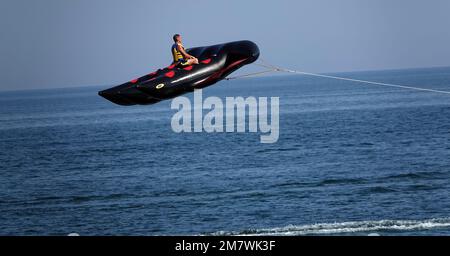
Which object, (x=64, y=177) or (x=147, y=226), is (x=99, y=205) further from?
(x=64, y=177)

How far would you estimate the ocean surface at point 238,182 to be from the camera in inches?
2468

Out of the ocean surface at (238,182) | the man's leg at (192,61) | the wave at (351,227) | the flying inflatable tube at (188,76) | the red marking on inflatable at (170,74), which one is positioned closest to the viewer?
the flying inflatable tube at (188,76)

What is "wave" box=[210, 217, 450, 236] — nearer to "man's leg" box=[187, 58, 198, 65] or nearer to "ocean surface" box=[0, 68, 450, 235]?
"ocean surface" box=[0, 68, 450, 235]

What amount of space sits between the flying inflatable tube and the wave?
1171 inches

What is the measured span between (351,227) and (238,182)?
28986 millimetres

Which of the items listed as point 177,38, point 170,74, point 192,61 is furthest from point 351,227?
point 170,74

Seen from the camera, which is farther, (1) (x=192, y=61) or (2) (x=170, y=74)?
(1) (x=192, y=61)

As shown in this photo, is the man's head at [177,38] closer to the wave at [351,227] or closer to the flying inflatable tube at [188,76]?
the flying inflatable tube at [188,76]

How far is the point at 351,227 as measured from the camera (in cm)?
5728

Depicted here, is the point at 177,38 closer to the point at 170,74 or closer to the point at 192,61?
the point at 192,61

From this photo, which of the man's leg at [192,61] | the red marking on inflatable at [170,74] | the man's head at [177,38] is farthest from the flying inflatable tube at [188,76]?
the man's head at [177,38]

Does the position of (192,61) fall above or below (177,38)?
below

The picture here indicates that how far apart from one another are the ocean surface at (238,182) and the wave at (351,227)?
0.31ft

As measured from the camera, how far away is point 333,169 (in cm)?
9112
